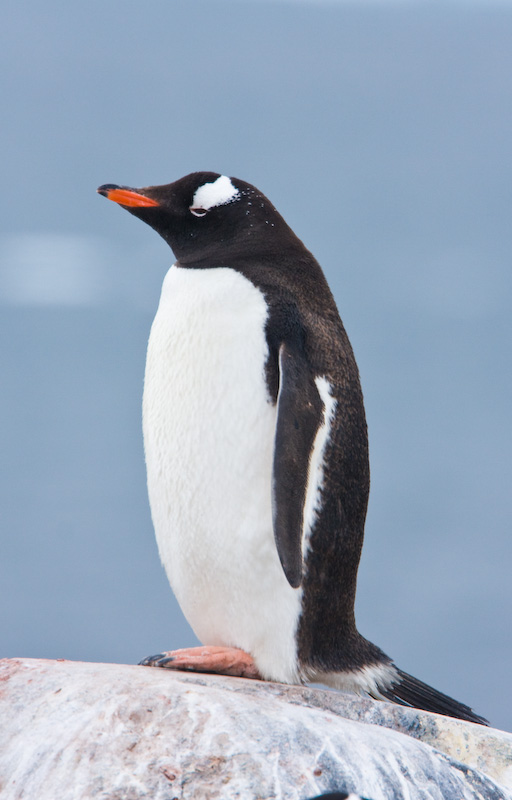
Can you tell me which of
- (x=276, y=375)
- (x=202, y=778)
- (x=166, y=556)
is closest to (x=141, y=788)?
(x=202, y=778)

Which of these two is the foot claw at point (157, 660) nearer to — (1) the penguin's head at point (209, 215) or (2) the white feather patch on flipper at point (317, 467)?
(2) the white feather patch on flipper at point (317, 467)

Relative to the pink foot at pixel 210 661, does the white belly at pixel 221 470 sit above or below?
above

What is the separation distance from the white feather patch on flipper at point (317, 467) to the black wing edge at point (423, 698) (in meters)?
0.40

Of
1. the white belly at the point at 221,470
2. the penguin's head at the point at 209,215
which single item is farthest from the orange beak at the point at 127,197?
the white belly at the point at 221,470

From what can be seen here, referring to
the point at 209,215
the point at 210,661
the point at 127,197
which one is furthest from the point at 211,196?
the point at 210,661

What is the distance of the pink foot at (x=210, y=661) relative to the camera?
66.7 inches

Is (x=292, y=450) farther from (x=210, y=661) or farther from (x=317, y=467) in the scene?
(x=210, y=661)

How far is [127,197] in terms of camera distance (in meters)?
1.92

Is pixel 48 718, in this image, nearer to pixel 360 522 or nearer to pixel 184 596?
pixel 184 596

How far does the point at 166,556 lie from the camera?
191cm

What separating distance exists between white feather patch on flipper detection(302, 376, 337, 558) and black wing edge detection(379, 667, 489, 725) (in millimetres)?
403

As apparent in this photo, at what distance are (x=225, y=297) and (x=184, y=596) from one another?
0.60m

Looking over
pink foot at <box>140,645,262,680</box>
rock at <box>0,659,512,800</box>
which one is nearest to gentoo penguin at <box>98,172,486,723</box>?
pink foot at <box>140,645,262,680</box>

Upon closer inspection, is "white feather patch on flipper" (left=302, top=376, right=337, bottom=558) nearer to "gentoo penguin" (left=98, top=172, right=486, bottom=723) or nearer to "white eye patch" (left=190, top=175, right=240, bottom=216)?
"gentoo penguin" (left=98, top=172, right=486, bottom=723)
